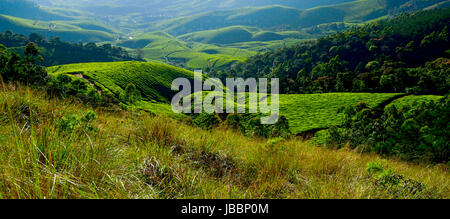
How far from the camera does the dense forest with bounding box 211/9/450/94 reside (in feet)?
271

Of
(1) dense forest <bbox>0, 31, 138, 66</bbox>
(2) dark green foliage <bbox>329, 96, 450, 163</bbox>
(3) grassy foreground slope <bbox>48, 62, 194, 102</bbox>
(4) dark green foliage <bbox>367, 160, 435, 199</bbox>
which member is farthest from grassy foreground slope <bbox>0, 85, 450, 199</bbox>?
(1) dense forest <bbox>0, 31, 138, 66</bbox>

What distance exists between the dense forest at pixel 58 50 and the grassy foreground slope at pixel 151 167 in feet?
484

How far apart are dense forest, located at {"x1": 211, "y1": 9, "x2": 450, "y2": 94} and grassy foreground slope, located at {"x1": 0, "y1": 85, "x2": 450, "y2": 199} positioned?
8642 cm

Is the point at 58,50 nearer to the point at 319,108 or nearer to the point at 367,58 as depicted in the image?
the point at 319,108

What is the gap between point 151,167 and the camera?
10.0ft

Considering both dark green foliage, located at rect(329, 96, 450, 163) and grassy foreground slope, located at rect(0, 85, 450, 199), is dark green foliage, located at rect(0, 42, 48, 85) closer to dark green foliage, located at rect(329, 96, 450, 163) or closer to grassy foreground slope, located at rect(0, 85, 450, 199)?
grassy foreground slope, located at rect(0, 85, 450, 199)

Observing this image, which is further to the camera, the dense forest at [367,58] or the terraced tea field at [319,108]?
the dense forest at [367,58]

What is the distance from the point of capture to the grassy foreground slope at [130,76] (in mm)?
81875

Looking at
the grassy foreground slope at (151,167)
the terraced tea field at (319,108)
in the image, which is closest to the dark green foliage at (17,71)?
the grassy foreground slope at (151,167)

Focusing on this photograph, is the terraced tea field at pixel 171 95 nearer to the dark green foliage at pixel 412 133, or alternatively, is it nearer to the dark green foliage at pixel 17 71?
the dark green foliage at pixel 412 133

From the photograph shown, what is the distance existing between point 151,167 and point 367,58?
131904mm
